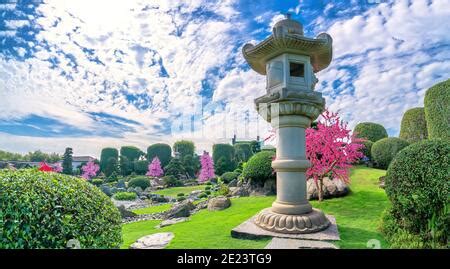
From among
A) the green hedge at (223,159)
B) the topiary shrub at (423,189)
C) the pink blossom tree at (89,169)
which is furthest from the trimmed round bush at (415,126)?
the pink blossom tree at (89,169)

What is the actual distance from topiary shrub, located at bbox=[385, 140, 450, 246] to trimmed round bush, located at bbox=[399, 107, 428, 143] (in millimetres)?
7359

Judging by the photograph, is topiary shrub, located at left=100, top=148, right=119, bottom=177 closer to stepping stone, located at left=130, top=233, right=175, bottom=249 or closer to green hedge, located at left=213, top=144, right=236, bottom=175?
green hedge, located at left=213, top=144, right=236, bottom=175

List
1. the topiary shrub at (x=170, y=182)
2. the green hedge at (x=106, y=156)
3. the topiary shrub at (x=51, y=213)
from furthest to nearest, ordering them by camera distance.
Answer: the green hedge at (x=106, y=156)
the topiary shrub at (x=170, y=182)
the topiary shrub at (x=51, y=213)

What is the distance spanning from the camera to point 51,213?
5.74 feet

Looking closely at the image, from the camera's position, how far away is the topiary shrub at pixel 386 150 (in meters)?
7.95

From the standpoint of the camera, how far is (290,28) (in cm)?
302

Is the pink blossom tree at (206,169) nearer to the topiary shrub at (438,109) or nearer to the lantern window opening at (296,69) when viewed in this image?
Answer: the topiary shrub at (438,109)

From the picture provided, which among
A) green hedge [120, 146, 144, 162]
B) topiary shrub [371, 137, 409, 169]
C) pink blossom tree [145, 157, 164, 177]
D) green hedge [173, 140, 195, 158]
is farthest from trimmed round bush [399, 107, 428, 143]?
green hedge [120, 146, 144, 162]

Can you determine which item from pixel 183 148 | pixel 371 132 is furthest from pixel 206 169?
pixel 371 132

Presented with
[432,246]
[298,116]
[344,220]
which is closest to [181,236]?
[298,116]

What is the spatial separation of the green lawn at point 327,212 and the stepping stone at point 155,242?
0.09 meters

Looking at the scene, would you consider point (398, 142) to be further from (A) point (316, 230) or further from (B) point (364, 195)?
(A) point (316, 230)
